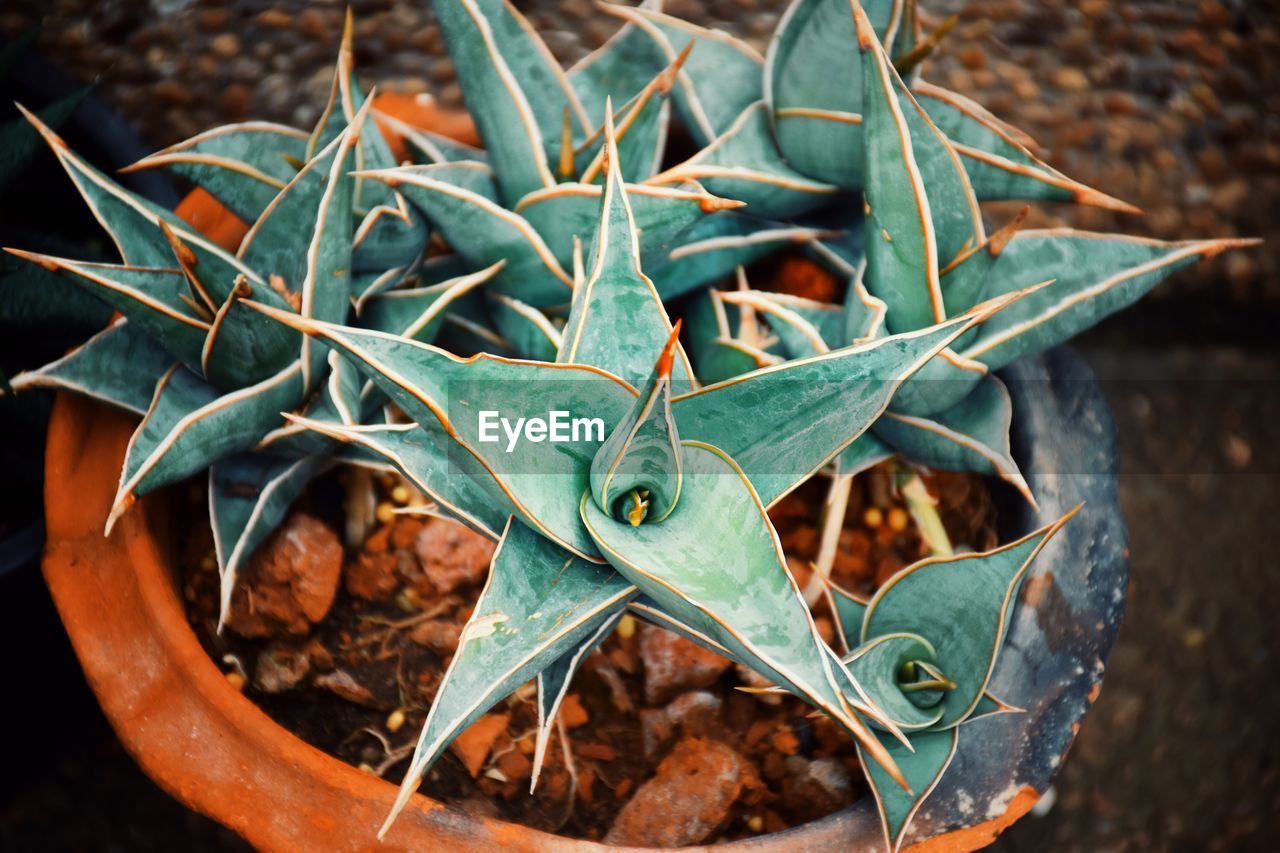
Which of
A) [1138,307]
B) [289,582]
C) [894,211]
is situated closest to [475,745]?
[289,582]

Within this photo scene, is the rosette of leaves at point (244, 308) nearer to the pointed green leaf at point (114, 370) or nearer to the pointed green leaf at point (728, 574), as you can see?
the pointed green leaf at point (114, 370)

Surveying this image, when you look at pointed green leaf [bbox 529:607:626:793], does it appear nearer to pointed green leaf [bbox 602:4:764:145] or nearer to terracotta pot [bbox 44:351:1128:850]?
terracotta pot [bbox 44:351:1128:850]

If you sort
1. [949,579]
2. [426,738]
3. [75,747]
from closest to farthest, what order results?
[426,738], [949,579], [75,747]

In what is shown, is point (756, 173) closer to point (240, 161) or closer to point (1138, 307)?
point (240, 161)

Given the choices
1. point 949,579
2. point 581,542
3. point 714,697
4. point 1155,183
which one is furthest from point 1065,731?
point 1155,183

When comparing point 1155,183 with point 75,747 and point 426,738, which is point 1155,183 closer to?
point 426,738

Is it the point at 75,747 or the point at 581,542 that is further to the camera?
the point at 75,747

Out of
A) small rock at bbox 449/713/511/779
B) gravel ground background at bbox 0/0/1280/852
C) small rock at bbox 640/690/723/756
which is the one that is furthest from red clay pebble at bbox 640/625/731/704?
gravel ground background at bbox 0/0/1280/852

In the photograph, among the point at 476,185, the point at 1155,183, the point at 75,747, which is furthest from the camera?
the point at 1155,183
